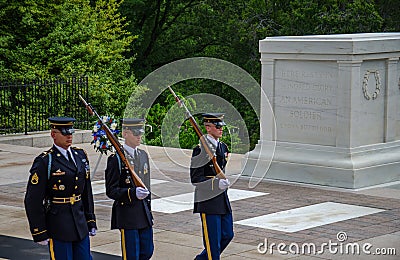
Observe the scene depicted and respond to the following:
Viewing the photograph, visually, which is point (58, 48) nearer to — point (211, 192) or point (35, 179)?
point (211, 192)

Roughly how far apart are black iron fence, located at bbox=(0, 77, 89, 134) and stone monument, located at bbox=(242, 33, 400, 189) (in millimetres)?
6305

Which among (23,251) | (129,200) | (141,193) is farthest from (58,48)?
(141,193)

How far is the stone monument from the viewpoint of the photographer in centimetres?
1329

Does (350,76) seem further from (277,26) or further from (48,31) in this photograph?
(277,26)

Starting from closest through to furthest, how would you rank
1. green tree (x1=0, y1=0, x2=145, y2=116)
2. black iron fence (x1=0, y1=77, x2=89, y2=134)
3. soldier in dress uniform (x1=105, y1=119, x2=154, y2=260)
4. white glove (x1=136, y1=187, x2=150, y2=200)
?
1. white glove (x1=136, y1=187, x2=150, y2=200)
2. soldier in dress uniform (x1=105, y1=119, x2=154, y2=260)
3. black iron fence (x1=0, y1=77, x2=89, y2=134)
4. green tree (x1=0, y1=0, x2=145, y2=116)

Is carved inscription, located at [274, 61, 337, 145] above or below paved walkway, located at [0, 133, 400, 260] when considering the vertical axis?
above

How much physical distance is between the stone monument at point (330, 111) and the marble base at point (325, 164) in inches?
0.6

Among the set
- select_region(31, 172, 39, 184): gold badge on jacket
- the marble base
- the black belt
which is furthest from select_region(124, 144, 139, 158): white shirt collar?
the marble base

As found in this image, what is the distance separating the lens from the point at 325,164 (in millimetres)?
13383

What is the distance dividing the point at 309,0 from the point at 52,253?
86.1 ft

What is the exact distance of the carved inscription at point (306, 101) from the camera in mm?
13516

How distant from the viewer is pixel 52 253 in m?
7.30

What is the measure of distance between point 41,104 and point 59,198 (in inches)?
513

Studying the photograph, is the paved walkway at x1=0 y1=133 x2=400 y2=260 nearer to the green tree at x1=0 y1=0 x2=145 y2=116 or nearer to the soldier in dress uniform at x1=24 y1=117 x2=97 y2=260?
the soldier in dress uniform at x1=24 y1=117 x2=97 y2=260
